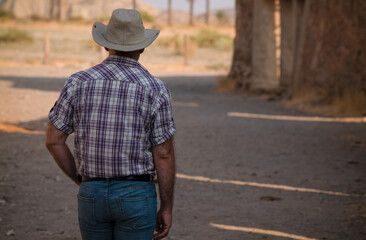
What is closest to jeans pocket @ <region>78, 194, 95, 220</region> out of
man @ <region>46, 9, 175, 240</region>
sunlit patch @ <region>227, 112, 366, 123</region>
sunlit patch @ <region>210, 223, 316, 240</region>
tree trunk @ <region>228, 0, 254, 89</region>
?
man @ <region>46, 9, 175, 240</region>

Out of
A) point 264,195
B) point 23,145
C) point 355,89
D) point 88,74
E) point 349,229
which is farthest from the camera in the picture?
point 355,89

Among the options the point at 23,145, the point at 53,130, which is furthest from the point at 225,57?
the point at 53,130

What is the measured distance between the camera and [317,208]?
5945 millimetres

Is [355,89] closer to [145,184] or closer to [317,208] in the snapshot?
[317,208]

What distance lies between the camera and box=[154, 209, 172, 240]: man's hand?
2926 millimetres

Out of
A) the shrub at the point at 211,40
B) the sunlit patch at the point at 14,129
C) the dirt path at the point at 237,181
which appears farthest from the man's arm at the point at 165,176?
the shrub at the point at 211,40

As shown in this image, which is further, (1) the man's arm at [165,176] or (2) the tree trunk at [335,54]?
(2) the tree trunk at [335,54]

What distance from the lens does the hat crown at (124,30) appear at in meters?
2.81

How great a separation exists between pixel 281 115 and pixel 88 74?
10.1 meters

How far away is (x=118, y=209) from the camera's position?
269 centimetres

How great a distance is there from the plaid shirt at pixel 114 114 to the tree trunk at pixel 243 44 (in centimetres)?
1384

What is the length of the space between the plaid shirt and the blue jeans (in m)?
0.07

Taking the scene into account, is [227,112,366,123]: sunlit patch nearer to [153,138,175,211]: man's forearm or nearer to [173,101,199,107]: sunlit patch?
[173,101,199,107]: sunlit patch

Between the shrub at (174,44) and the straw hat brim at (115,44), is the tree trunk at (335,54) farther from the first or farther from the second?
the shrub at (174,44)
